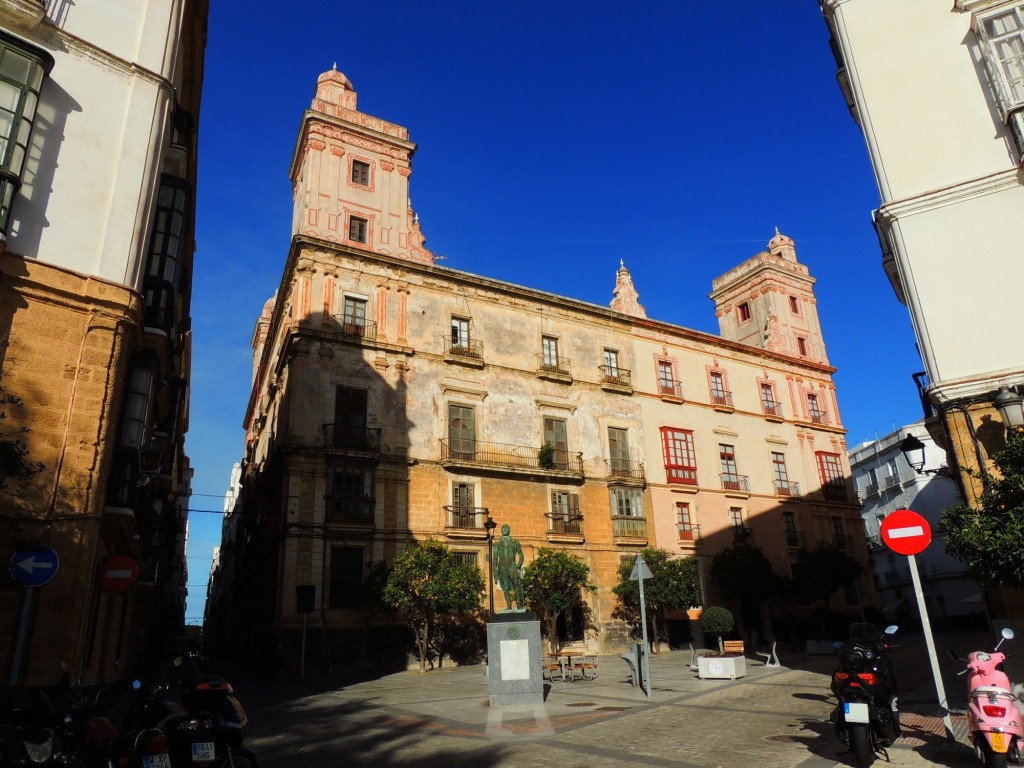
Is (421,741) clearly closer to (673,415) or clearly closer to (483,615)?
(483,615)

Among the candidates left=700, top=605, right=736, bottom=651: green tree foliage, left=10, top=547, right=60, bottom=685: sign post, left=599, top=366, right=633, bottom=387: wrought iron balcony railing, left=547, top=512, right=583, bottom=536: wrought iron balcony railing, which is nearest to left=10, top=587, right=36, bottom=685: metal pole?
left=10, top=547, right=60, bottom=685: sign post

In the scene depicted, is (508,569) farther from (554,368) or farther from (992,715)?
(554,368)

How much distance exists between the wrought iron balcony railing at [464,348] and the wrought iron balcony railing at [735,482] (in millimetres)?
14650

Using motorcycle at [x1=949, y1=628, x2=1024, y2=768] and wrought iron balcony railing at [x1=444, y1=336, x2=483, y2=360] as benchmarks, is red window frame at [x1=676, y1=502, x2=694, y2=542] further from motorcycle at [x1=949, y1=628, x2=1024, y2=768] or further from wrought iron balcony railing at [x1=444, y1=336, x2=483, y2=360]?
motorcycle at [x1=949, y1=628, x2=1024, y2=768]

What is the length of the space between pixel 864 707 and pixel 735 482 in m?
28.9

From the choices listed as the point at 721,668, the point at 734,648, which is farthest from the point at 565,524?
the point at 721,668

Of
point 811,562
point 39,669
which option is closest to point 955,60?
point 39,669

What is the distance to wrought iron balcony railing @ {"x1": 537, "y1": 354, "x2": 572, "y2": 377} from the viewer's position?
3080cm

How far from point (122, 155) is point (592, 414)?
23.0 m

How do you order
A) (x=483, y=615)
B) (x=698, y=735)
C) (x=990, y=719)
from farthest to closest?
(x=483, y=615) → (x=698, y=735) → (x=990, y=719)

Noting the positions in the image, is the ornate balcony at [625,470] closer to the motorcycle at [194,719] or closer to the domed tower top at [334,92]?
the domed tower top at [334,92]

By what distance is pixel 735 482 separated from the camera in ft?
113

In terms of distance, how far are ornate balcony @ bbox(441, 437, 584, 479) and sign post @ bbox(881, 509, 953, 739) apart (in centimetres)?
1964

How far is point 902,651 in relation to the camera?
852 inches
